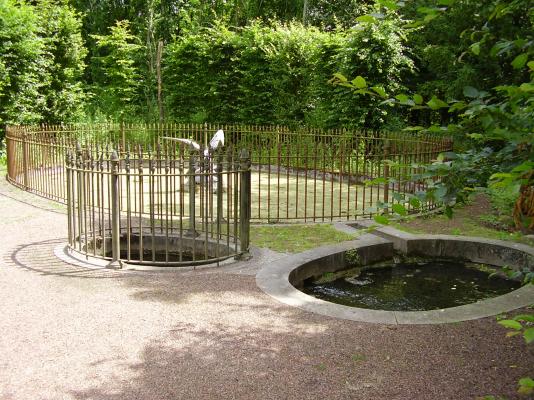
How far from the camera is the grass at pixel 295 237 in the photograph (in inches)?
313

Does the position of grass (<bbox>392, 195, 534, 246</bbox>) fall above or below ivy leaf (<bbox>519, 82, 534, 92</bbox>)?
below

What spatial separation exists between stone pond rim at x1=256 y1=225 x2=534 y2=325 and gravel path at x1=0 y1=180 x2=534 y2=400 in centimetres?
19

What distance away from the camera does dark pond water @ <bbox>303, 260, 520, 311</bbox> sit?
6.66 meters

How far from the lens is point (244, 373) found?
412 cm

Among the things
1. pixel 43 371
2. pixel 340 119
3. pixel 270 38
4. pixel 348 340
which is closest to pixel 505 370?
pixel 348 340

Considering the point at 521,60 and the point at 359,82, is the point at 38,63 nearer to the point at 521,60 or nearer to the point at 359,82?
the point at 359,82

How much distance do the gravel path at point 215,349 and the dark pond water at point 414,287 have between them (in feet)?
4.60

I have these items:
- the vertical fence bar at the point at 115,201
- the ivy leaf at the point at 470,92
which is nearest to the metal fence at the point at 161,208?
the vertical fence bar at the point at 115,201

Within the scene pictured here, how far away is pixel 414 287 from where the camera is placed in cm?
727

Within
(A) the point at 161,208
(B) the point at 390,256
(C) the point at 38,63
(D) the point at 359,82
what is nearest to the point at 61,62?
(C) the point at 38,63

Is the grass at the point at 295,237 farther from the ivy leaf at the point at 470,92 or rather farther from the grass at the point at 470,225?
the ivy leaf at the point at 470,92

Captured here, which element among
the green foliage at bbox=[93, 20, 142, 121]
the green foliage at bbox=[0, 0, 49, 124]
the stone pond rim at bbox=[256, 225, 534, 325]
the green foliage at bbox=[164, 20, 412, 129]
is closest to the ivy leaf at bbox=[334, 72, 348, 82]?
the stone pond rim at bbox=[256, 225, 534, 325]

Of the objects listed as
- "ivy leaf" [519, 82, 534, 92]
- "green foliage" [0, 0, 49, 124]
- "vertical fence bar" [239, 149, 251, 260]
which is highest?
"green foliage" [0, 0, 49, 124]

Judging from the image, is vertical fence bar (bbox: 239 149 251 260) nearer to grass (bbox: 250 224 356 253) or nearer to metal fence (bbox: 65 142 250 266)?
metal fence (bbox: 65 142 250 266)
